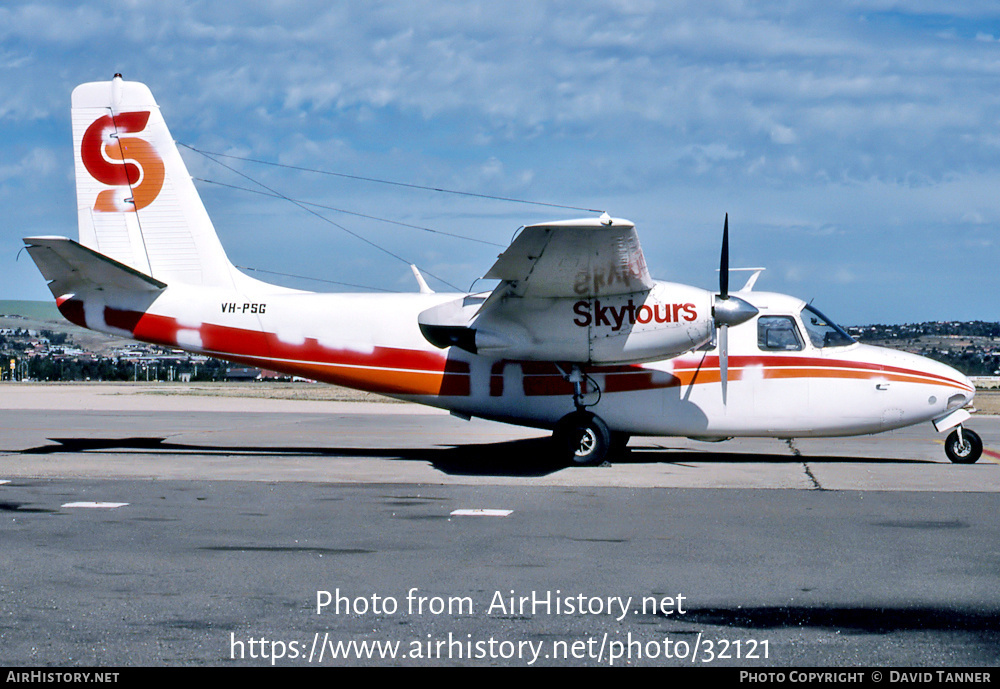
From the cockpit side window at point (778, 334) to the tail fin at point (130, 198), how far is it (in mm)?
9210

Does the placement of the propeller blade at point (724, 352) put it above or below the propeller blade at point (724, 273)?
below

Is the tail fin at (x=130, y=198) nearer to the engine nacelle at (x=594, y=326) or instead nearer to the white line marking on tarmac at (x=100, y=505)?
the engine nacelle at (x=594, y=326)

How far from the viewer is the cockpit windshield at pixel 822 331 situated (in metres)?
15.5

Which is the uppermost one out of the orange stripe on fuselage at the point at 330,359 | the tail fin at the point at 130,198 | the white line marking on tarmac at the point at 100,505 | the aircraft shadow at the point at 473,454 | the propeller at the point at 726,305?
the tail fin at the point at 130,198

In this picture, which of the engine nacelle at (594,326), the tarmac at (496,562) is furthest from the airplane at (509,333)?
the tarmac at (496,562)

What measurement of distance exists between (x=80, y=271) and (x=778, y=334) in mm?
11664

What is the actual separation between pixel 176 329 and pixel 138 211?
228 cm

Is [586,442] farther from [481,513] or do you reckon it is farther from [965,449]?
[965,449]

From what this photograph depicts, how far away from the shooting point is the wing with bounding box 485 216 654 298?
12000 mm

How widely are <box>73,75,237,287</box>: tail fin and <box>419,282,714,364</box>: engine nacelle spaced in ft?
16.8

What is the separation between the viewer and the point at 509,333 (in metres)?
14.7

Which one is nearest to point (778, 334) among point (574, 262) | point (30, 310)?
point (574, 262)

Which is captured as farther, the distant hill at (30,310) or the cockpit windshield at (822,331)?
the distant hill at (30,310)

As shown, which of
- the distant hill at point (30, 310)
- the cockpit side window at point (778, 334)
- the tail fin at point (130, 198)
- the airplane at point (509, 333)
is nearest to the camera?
the airplane at point (509, 333)
